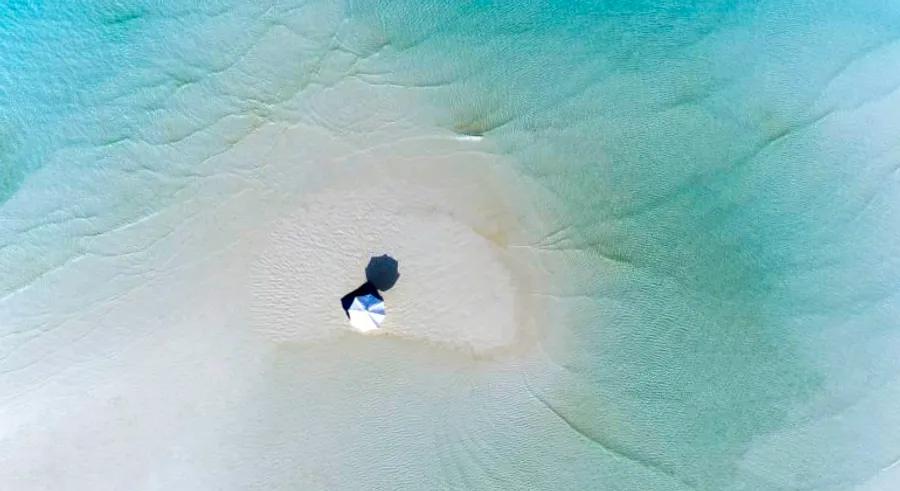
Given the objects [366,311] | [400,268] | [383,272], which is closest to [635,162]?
[400,268]

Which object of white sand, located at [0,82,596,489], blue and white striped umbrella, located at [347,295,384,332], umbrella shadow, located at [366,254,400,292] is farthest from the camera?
umbrella shadow, located at [366,254,400,292]

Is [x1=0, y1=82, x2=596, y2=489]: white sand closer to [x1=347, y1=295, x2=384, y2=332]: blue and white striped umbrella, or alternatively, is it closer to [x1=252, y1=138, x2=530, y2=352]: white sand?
[x1=252, y1=138, x2=530, y2=352]: white sand

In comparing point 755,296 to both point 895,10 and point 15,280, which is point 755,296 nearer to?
point 895,10

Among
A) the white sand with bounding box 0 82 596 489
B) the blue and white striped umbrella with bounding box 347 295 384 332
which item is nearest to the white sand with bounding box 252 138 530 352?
the white sand with bounding box 0 82 596 489

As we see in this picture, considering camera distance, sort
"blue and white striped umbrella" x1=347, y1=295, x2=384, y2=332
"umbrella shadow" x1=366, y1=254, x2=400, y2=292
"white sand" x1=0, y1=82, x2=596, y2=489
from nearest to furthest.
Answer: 1. "blue and white striped umbrella" x1=347, y1=295, x2=384, y2=332
2. "white sand" x1=0, y1=82, x2=596, y2=489
3. "umbrella shadow" x1=366, y1=254, x2=400, y2=292

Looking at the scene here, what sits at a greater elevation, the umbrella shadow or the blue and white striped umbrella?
the umbrella shadow

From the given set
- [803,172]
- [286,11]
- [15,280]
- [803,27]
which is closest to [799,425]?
[803,172]

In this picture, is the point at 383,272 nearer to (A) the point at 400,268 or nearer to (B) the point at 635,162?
(A) the point at 400,268

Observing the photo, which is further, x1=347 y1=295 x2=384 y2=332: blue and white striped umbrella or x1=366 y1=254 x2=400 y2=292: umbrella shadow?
x1=366 y1=254 x2=400 y2=292: umbrella shadow
